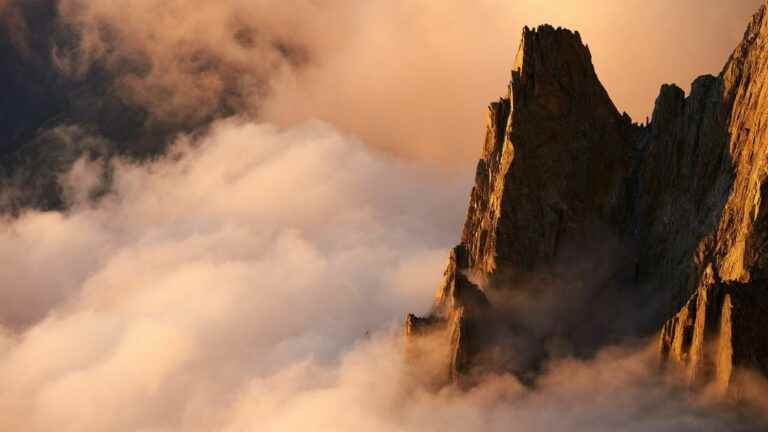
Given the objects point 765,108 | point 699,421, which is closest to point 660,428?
point 699,421

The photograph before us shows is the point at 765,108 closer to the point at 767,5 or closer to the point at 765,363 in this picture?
the point at 767,5

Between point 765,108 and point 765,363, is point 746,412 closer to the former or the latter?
point 765,363

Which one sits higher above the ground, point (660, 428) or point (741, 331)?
point (741, 331)

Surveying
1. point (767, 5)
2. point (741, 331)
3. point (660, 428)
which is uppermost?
point (767, 5)

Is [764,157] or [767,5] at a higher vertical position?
[767,5]

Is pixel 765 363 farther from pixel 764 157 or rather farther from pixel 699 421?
pixel 764 157

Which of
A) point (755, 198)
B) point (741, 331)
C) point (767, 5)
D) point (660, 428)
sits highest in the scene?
point (767, 5)

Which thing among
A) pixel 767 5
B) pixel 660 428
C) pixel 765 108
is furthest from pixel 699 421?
pixel 767 5

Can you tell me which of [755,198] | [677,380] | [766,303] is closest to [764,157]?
[755,198]
